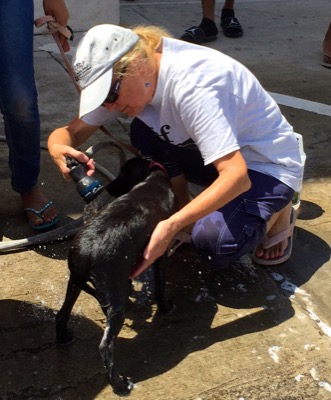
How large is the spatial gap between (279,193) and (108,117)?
840 millimetres

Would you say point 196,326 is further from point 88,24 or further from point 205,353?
point 88,24

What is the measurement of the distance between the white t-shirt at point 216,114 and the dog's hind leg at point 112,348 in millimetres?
677

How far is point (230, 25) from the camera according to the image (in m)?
7.05

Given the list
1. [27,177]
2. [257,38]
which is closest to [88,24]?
[257,38]

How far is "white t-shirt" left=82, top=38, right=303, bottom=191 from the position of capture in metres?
2.74

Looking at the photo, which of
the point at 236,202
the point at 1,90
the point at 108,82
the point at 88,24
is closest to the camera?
the point at 108,82

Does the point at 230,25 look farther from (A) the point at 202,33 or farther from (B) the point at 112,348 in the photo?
(B) the point at 112,348

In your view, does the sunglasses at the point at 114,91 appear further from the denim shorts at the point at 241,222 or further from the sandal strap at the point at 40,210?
the sandal strap at the point at 40,210

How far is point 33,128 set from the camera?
359 cm

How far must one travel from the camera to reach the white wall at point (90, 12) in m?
6.93

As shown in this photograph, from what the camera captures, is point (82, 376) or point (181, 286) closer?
point (82, 376)

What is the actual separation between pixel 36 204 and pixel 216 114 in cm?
138

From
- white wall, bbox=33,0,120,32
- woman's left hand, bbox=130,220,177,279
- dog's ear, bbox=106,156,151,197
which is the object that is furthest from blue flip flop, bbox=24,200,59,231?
white wall, bbox=33,0,120,32

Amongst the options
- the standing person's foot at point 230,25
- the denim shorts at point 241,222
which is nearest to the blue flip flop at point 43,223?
the denim shorts at point 241,222
